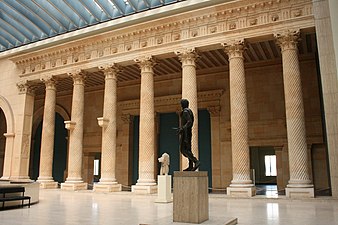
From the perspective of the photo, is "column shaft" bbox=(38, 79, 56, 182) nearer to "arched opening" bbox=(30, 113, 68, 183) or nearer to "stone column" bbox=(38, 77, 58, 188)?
"stone column" bbox=(38, 77, 58, 188)

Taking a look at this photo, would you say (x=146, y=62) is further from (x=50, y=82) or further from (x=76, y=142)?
(x=50, y=82)

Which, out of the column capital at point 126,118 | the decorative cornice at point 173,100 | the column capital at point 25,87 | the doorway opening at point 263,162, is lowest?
the doorway opening at point 263,162

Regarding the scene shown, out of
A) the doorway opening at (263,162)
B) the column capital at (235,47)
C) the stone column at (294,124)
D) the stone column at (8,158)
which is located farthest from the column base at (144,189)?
the doorway opening at (263,162)

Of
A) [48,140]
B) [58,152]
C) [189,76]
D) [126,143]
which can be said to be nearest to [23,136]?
[48,140]

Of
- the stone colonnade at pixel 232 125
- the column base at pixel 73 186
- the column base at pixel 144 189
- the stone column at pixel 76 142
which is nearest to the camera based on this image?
the stone colonnade at pixel 232 125

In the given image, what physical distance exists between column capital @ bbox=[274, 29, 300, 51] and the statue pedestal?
30.6 feet

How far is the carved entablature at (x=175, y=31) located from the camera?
14.4m

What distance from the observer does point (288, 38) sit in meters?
14.2

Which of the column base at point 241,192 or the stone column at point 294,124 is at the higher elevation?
the stone column at point 294,124

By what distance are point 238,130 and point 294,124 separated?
243 centimetres

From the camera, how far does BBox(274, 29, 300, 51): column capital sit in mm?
14062

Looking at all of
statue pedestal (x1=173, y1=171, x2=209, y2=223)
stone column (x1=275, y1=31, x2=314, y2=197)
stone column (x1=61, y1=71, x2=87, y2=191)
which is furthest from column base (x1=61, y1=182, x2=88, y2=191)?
statue pedestal (x1=173, y1=171, x2=209, y2=223)

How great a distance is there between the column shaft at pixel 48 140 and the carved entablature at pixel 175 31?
59.2 inches

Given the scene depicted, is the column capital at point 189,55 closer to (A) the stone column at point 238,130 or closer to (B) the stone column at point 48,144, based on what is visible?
(A) the stone column at point 238,130
